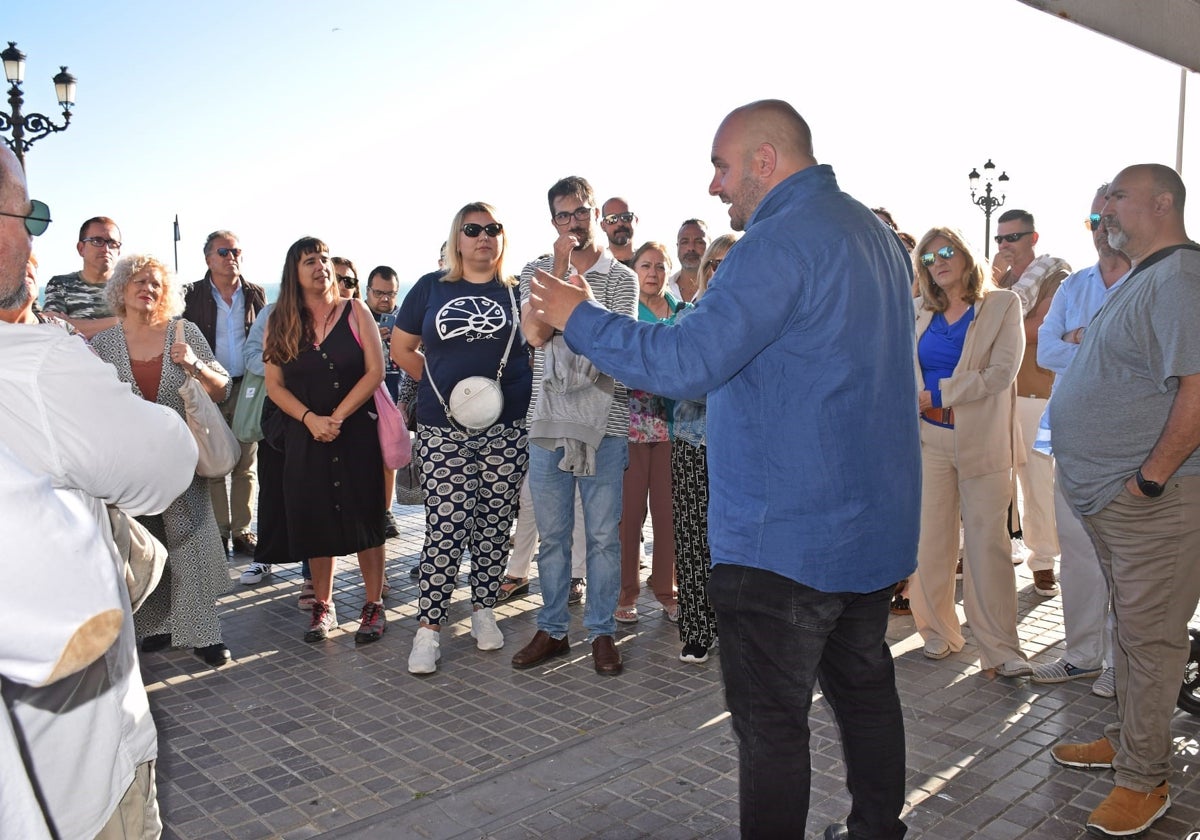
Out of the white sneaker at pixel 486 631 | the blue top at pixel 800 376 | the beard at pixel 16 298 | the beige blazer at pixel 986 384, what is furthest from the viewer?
the white sneaker at pixel 486 631

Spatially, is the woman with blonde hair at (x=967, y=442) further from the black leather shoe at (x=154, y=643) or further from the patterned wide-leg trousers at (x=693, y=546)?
the black leather shoe at (x=154, y=643)

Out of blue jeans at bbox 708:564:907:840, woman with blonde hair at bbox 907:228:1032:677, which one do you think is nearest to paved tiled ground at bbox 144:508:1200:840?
blue jeans at bbox 708:564:907:840

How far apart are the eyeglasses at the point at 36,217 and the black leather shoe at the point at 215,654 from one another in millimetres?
4013

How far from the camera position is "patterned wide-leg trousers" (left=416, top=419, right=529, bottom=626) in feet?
17.9

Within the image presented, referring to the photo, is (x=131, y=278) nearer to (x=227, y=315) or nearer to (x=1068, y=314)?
(x=227, y=315)

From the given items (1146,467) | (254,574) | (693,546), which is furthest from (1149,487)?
(254,574)

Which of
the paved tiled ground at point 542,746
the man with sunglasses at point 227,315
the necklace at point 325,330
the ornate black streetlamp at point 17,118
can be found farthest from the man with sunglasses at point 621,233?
the ornate black streetlamp at point 17,118

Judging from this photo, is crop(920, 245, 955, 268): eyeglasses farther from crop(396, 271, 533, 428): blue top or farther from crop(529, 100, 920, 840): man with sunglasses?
crop(529, 100, 920, 840): man with sunglasses

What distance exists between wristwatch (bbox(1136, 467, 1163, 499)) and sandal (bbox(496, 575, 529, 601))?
4.12 meters

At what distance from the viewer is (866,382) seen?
277 cm

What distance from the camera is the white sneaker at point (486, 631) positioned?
5.60 metres

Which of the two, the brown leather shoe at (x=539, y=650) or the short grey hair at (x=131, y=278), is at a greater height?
the short grey hair at (x=131, y=278)

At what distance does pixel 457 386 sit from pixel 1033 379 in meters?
4.06

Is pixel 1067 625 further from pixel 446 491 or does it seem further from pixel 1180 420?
pixel 446 491
